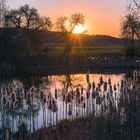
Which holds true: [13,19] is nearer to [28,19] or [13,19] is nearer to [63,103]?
[28,19]

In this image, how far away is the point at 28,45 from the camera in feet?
236

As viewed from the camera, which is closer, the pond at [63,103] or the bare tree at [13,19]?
the pond at [63,103]

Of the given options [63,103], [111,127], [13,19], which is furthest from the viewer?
[13,19]

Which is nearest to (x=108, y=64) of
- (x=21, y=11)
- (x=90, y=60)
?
(x=90, y=60)

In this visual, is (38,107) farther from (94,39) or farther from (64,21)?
(94,39)

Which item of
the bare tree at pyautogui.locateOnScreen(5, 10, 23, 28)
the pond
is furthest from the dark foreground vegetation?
the bare tree at pyautogui.locateOnScreen(5, 10, 23, 28)

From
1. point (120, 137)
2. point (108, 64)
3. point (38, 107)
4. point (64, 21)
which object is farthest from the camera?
point (64, 21)

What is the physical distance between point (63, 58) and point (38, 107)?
173 ft

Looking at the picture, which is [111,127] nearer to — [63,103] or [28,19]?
[63,103]

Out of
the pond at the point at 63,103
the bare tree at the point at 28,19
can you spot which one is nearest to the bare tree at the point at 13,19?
the bare tree at the point at 28,19

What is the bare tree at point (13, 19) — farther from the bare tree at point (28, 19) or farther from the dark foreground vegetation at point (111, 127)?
the dark foreground vegetation at point (111, 127)

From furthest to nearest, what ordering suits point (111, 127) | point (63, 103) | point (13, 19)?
1. point (13, 19)
2. point (63, 103)
3. point (111, 127)

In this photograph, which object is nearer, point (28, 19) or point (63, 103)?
point (63, 103)

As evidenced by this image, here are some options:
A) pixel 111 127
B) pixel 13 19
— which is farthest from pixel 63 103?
pixel 13 19
